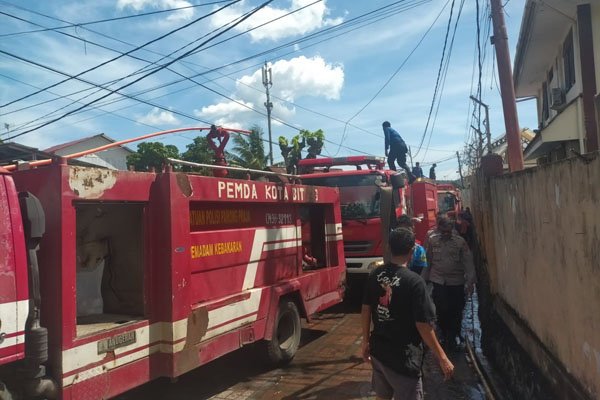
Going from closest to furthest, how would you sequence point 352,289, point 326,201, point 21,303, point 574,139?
point 21,303 → point 326,201 → point 352,289 → point 574,139

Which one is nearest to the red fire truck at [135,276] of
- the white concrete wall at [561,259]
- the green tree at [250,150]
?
the white concrete wall at [561,259]

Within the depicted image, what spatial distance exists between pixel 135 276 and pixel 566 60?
38.9 feet

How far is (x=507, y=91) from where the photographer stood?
8195 mm

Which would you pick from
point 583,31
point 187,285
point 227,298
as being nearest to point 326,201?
point 227,298

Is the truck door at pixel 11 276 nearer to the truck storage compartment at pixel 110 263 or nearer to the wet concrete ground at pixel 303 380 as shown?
the truck storage compartment at pixel 110 263

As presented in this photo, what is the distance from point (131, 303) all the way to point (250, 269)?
4.53 feet

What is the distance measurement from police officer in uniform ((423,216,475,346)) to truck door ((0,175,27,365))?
489cm

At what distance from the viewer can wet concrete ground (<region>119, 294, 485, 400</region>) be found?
204 inches

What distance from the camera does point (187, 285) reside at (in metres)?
4.46

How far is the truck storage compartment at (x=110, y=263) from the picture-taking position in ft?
14.5

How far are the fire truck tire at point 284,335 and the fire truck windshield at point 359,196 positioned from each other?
3.35 m

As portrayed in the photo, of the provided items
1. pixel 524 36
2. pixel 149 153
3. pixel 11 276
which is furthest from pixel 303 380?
pixel 149 153

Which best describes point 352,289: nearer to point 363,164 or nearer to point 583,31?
point 363,164

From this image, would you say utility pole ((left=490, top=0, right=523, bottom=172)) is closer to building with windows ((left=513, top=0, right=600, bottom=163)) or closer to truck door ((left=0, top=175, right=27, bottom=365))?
building with windows ((left=513, top=0, right=600, bottom=163))
